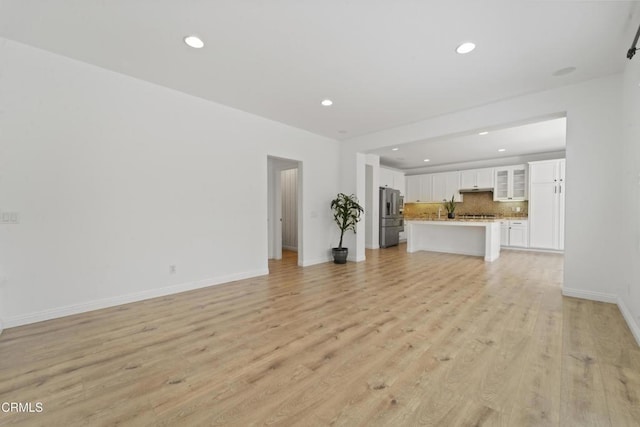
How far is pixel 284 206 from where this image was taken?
7.68 m

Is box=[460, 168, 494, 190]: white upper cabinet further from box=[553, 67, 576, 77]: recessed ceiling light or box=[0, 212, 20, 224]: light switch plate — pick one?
box=[0, 212, 20, 224]: light switch plate

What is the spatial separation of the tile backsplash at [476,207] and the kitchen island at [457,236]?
2295 millimetres

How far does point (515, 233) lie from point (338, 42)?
784 cm

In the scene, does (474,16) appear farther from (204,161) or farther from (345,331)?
(204,161)

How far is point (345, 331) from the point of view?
2520 millimetres

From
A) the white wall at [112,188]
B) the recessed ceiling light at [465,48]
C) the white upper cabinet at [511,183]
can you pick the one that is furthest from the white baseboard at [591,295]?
the white upper cabinet at [511,183]

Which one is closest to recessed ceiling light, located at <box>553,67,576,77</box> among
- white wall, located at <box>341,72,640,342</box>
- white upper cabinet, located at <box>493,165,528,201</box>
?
white wall, located at <box>341,72,640,342</box>

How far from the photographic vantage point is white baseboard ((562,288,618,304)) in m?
3.25

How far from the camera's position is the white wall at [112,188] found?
2.67 meters

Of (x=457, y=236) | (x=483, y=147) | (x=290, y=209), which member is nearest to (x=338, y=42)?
(x=290, y=209)

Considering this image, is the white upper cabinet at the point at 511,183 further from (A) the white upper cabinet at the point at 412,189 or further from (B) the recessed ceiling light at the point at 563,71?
(B) the recessed ceiling light at the point at 563,71

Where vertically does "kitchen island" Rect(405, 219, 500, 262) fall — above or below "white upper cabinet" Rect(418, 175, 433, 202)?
below

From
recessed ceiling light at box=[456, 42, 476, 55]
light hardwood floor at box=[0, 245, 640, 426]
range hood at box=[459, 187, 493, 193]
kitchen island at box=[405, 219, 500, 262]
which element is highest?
recessed ceiling light at box=[456, 42, 476, 55]

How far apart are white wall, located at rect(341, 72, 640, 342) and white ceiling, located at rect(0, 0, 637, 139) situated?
238mm
